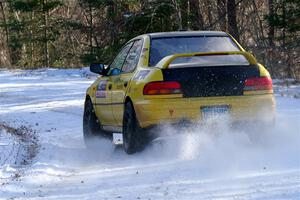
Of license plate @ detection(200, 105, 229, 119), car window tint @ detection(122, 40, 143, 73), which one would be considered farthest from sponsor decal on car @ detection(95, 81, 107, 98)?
license plate @ detection(200, 105, 229, 119)

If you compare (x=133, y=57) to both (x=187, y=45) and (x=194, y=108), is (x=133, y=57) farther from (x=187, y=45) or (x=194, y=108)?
(x=194, y=108)

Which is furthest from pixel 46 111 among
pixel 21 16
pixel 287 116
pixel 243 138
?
pixel 21 16

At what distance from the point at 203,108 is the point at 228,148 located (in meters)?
0.59

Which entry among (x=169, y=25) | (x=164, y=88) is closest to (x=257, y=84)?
(x=164, y=88)

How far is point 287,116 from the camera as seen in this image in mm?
11148

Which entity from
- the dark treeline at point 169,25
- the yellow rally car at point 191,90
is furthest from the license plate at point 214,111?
the dark treeline at point 169,25

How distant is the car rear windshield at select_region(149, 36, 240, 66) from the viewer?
8.65 m

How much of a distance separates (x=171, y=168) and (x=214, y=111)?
0.93 metres

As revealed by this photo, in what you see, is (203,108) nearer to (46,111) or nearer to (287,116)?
(287,116)

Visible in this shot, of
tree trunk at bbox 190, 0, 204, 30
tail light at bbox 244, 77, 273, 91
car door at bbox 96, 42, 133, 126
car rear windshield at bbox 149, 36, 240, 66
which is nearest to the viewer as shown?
tail light at bbox 244, 77, 273, 91

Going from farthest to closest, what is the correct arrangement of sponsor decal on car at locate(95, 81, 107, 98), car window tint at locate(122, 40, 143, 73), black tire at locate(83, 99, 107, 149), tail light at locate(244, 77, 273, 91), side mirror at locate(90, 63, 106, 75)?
black tire at locate(83, 99, 107, 149), side mirror at locate(90, 63, 106, 75), sponsor decal on car at locate(95, 81, 107, 98), car window tint at locate(122, 40, 143, 73), tail light at locate(244, 77, 273, 91)

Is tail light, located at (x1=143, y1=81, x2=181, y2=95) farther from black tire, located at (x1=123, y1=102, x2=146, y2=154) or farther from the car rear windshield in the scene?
A: the car rear windshield

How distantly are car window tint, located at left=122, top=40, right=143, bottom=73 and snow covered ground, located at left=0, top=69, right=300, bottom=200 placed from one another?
1.09m

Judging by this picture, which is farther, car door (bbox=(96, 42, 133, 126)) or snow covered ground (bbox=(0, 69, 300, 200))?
car door (bbox=(96, 42, 133, 126))
